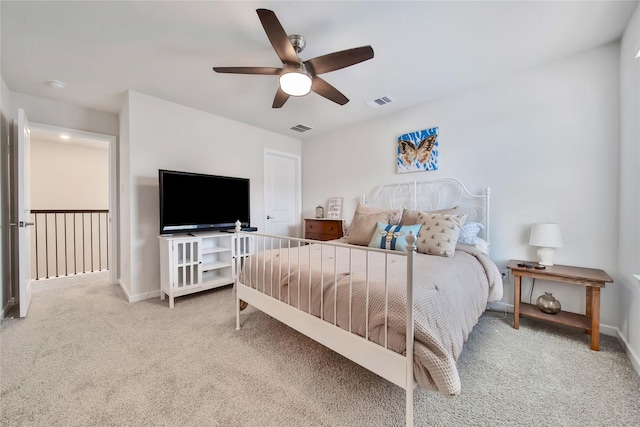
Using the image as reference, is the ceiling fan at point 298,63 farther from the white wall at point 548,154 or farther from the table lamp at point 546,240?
the table lamp at point 546,240

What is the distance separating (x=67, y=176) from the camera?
189 inches

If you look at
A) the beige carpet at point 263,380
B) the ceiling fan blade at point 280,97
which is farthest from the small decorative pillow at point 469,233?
the ceiling fan blade at point 280,97

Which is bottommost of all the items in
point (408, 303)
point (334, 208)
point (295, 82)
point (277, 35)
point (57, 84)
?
point (408, 303)

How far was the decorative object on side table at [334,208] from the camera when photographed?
159 inches

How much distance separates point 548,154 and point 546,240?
855mm

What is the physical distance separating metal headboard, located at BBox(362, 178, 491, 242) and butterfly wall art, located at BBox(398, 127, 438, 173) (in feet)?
0.63

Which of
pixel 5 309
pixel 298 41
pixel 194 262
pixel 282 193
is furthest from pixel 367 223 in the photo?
pixel 5 309

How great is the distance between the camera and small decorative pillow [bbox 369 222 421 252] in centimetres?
217

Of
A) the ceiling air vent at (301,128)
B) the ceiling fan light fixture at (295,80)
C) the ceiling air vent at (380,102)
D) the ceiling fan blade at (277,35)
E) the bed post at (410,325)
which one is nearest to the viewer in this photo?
the bed post at (410,325)

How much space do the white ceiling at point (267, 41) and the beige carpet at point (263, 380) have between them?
2455mm

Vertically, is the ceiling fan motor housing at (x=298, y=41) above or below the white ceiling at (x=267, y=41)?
below

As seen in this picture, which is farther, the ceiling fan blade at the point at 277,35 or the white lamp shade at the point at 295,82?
the white lamp shade at the point at 295,82

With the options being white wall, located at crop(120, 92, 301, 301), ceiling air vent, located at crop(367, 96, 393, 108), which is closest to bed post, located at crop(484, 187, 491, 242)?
ceiling air vent, located at crop(367, 96, 393, 108)

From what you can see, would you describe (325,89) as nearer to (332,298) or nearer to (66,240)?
(332,298)
